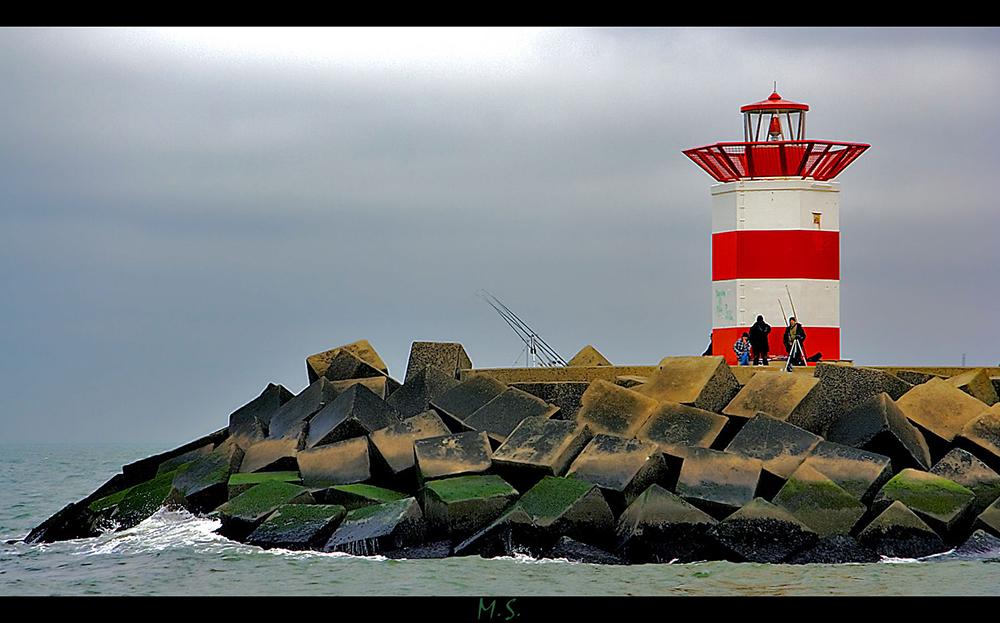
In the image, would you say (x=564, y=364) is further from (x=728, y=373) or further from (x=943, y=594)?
(x=943, y=594)

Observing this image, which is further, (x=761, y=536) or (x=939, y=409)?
(x=939, y=409)

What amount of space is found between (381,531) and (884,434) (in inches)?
151

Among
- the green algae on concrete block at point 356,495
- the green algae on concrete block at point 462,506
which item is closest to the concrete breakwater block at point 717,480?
the green algae on concrete block at point 462,506

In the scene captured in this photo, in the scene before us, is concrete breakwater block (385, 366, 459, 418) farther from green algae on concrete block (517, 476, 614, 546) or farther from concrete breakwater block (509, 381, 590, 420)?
green algae on concrete block (517, 476, 614, 546)

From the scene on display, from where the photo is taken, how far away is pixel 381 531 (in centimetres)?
867

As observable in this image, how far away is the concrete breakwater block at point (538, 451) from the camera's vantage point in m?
9.30

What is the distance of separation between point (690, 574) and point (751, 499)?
3.00ft

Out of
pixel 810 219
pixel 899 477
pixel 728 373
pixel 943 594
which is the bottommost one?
pixel 943 594

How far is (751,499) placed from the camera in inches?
346

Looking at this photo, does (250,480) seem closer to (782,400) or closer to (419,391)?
(419,391)

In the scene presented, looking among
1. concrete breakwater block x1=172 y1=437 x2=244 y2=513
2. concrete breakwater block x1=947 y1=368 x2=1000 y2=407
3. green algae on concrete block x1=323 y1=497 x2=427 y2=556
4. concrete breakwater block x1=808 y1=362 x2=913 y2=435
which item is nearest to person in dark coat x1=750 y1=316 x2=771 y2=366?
concrete breakwater block x1=947 y1=368 x2=1000 y2=407

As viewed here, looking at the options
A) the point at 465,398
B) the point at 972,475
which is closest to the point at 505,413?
the point at 465,398

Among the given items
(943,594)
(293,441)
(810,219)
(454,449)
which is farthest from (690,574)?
(810,219)

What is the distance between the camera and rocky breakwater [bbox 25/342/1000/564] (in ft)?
28.0
